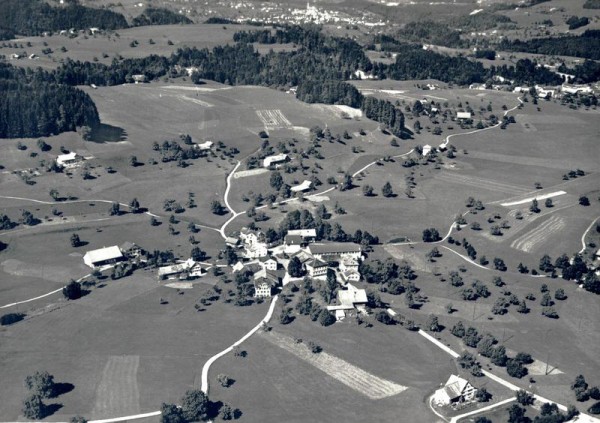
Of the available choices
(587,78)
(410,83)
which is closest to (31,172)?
(410,83)

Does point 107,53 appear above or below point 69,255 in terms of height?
above

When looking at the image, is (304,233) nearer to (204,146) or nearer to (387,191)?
(387,191)

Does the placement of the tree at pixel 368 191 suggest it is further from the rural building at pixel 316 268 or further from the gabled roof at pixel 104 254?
the gabled roof at pixel 104 254

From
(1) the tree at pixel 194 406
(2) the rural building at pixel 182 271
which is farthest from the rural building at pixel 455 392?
(2) the rural building at pixel 182 271

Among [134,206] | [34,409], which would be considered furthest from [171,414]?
[134,206]

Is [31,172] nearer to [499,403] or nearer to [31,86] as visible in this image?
[31,86]

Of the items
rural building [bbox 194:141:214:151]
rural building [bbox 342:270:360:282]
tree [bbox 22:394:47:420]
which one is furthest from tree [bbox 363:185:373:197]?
tree [bbox 22:394:47:420]

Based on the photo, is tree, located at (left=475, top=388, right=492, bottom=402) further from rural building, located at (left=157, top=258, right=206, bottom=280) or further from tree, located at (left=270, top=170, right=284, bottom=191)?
tree, located at (left=270, top=170, right=284, bottom=191)
